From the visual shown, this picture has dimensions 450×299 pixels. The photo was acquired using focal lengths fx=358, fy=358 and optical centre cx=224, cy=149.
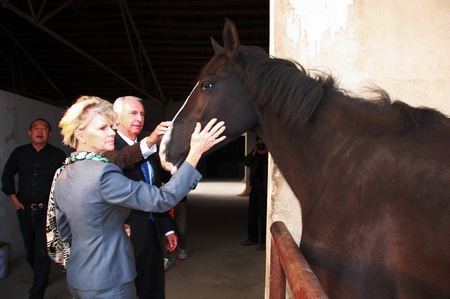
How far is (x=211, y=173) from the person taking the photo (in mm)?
28844

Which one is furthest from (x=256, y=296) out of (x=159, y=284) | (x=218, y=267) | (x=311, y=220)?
(x=311, y=220)

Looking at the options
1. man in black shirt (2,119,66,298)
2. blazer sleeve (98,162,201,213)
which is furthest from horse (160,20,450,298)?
man in black shirt (2,119,66,298)

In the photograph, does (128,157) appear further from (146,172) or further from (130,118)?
(130,118)

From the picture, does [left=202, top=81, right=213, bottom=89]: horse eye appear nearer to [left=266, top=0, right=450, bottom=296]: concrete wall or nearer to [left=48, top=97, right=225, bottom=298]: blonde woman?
[left=48, top=97, right=225, bottom=298]: blonde woman

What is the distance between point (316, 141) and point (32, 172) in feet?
10.4

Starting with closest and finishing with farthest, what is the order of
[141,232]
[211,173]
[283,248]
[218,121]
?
[283,248], [218,121], [141,232], [211,173]

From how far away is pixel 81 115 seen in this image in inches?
60.4

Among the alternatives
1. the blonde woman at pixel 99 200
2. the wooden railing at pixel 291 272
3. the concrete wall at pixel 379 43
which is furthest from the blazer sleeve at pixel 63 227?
the concrete wall at pixel 379 43

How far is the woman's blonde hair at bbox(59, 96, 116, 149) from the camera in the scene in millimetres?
1527

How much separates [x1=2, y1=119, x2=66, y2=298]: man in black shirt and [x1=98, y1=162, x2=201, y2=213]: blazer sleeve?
2344 mm

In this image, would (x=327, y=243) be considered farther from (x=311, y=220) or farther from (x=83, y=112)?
(x=83, y=112)

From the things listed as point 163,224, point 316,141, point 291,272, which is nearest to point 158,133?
point 163,224

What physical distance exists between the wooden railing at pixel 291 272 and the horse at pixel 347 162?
5.1 inches

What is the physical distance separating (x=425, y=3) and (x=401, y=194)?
1577 millimetres
